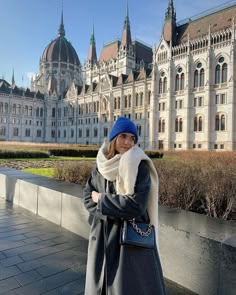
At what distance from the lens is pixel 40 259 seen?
3.76 metres

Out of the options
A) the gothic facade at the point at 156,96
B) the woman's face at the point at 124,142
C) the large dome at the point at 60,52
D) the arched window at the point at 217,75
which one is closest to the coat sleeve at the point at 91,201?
the woman's face at the point at 124,142

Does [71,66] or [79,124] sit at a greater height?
[71,66]

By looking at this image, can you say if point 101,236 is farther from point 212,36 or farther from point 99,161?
point 212,36

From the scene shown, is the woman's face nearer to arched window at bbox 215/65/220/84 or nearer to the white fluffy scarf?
the white fluffy scarf

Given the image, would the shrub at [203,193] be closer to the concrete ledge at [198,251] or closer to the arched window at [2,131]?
the concrete ledge at [198,251]

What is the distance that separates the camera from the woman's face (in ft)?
7.23

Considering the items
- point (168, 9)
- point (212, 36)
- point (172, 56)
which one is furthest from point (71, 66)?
point (212, 36)

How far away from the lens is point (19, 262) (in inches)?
143

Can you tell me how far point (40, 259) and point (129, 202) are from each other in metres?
2.57

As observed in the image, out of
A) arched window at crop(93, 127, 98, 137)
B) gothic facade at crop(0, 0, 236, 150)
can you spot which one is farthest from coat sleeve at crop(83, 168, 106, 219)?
arched window at crop(93, 127, 98, 137)

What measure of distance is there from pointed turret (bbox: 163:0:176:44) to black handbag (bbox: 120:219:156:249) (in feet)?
172

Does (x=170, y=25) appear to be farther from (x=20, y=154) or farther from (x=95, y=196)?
(x=95, y=196)

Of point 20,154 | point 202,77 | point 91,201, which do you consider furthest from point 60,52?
point 91,201

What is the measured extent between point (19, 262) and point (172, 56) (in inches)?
1948
